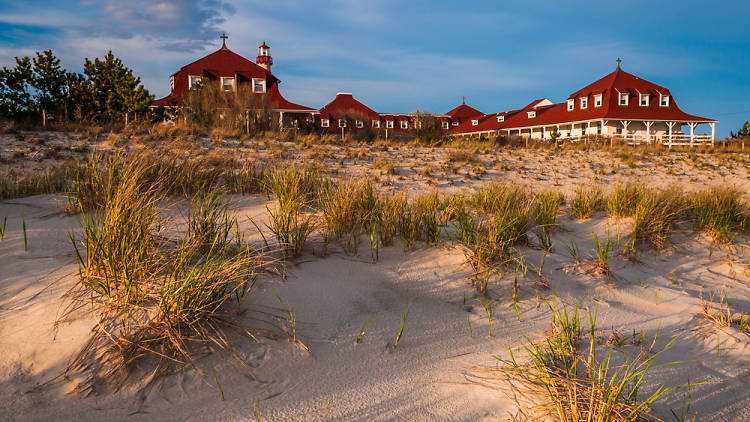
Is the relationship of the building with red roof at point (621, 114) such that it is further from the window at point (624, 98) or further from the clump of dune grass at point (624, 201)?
the clump of dune grass at point (624, 201)

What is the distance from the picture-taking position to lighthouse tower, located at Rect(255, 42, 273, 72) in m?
39.2

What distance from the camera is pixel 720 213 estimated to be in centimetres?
565

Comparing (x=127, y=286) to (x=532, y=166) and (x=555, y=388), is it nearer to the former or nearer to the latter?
(x=555, y=388)

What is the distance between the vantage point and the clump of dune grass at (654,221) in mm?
4871

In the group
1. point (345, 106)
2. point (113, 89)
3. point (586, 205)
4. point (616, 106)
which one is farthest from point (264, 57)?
point (586, 205)

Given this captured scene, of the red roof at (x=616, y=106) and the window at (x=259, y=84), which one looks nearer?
the window at (x=259, y=84)

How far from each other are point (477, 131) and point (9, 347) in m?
42.8

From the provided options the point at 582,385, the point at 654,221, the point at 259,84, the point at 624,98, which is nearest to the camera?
the point at 582,385

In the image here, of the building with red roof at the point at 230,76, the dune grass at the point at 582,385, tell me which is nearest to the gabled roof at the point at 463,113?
the building with red roof at the point at 230,76

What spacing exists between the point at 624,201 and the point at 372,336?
15.1 feet

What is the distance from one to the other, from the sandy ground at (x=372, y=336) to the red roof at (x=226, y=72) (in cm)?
2729

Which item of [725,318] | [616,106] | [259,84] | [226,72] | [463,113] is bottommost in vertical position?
[725,318]

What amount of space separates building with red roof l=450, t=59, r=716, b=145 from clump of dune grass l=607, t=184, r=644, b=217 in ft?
87.5

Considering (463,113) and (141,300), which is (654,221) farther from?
(463,113)
